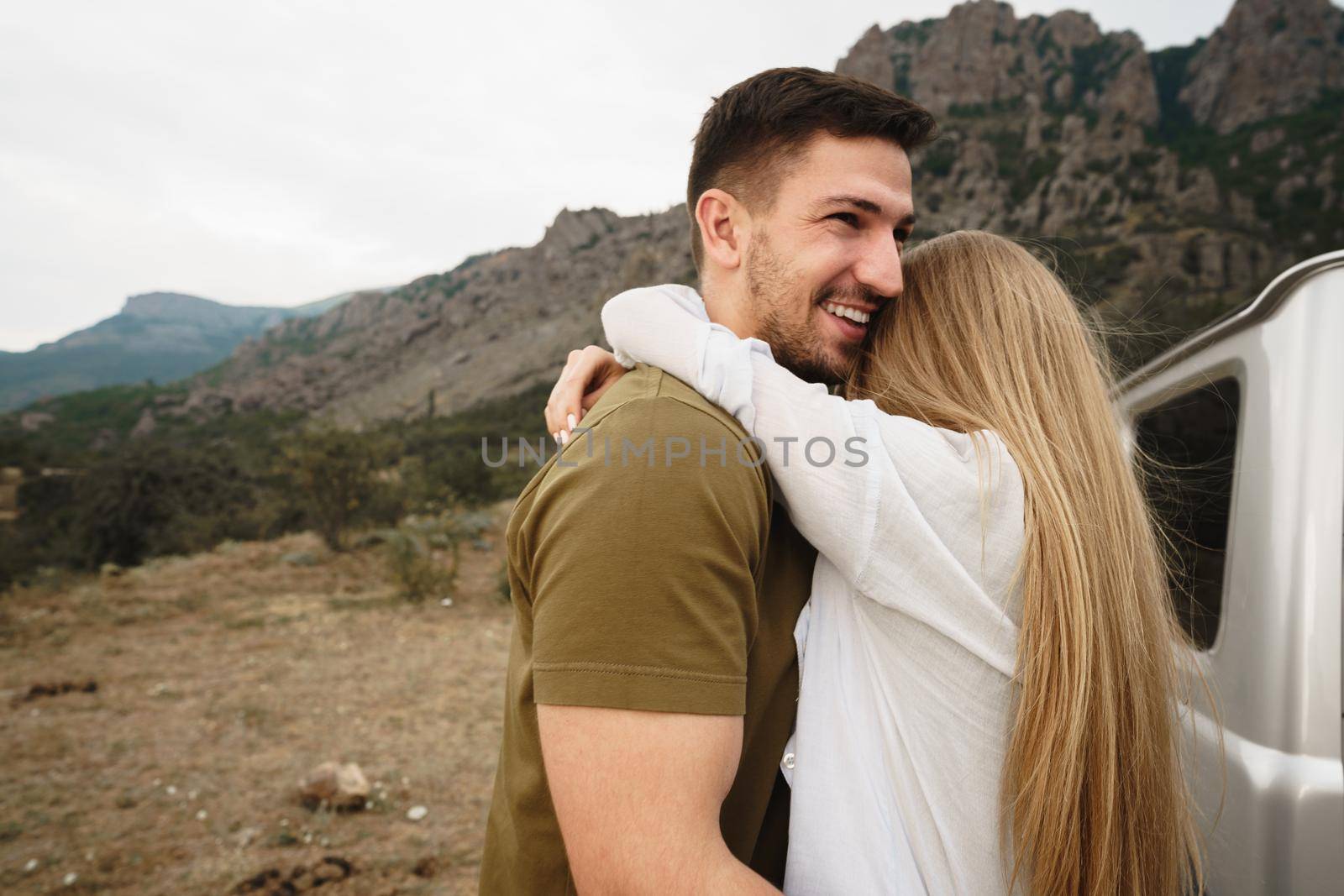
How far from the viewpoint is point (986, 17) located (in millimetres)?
69562

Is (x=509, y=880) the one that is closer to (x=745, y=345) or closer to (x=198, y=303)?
(x=745, y=345)

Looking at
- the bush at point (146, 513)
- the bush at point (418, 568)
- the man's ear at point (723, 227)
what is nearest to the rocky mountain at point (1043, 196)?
the bush at point (418, 568)

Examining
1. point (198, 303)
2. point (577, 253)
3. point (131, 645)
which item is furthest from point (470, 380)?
point (198, 303)

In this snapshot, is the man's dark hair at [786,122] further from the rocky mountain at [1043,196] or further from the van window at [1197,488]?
the rocky mountain at [1043,196]

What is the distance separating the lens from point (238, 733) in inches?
186

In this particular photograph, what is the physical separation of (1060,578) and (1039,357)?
481 mm

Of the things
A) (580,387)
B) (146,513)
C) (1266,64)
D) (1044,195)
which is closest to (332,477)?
(146,513)

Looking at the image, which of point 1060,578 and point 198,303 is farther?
point 198,303

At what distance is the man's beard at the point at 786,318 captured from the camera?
1.44 meters

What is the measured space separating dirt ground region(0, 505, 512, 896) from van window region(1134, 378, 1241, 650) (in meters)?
3.60

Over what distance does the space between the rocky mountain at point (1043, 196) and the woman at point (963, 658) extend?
2304cm

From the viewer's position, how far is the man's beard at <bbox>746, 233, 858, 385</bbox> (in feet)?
4.72

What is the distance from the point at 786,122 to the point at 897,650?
3.69 ft

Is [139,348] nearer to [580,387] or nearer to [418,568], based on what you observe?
[418,568]
